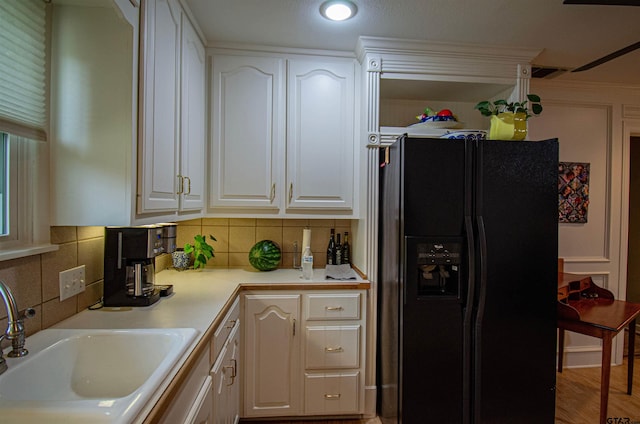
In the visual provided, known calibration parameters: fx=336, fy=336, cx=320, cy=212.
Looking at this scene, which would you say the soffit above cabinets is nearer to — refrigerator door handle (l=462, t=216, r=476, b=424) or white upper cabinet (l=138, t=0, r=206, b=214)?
refrigerator door handle (l=462, t=216, r=476, b=424)

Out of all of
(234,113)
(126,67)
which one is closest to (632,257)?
(234,113)

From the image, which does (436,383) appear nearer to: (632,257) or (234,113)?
(234,113)

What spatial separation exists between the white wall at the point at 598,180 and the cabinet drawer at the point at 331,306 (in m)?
1.94

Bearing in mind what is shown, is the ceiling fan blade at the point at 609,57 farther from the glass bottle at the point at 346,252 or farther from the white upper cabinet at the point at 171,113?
the white upper cabinet at the point at 171,113

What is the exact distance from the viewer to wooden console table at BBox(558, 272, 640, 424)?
1.97 metres

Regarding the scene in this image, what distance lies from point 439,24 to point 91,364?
7.20 ft

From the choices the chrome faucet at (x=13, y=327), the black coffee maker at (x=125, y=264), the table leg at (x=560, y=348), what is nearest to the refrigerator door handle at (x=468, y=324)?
the table leg at (x=560, y=348)

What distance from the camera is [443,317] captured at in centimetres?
169

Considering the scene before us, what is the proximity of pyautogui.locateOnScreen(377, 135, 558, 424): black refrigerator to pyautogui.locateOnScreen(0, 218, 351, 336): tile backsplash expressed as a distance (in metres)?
0.95

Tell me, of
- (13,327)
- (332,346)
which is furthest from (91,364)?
(332,346)

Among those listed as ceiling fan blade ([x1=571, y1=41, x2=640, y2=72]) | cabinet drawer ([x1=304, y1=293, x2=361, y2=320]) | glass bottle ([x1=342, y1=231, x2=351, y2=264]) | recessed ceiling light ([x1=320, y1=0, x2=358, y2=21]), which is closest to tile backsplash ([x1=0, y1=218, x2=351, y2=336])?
glass bottle ([x1=342, y1=231, x2=351, y2=264])

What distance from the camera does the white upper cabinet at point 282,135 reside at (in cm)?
214

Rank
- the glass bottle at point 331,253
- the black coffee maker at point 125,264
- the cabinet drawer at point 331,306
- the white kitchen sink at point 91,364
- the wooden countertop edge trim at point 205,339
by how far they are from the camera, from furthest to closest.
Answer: the glass bottle at point 331,253, the cabinet drawer at point 331,306, the black coffee maker at point 125,264, the white kitchen sink at point 91,364, the wooden countertop edge trim at point 205,339

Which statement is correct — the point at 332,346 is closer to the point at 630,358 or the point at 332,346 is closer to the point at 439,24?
the point at 439,24
